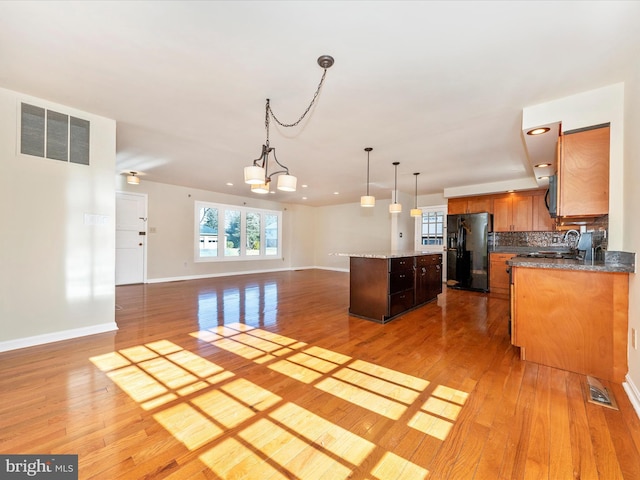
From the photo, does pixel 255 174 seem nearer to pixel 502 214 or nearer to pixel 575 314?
pixel 575 314

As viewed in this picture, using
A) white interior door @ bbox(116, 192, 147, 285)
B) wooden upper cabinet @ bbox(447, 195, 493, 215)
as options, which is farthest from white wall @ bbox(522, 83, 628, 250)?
white interior door @ bbox(116, 192, 147, 285)

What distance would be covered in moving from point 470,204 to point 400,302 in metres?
3.88

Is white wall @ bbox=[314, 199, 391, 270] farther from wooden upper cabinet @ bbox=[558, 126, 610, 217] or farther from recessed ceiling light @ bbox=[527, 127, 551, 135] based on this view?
wooden upper cabinet @ bbox=[558, 126, 610, 217]

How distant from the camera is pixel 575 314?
238 centimetres

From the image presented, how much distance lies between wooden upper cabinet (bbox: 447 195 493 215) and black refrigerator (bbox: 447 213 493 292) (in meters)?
0.34

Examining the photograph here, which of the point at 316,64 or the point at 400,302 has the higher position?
the point at 316,64

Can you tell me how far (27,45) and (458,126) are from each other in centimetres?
396

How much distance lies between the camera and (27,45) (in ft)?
6.58

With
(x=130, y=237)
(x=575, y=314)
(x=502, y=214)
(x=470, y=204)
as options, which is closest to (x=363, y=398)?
(x=575, y=314)

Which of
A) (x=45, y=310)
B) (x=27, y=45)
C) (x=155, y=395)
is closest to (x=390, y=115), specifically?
(x=27, y=45)

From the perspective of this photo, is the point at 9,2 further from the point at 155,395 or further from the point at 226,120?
the point at 155,395

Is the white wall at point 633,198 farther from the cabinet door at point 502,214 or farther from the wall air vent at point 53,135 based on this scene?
the wall air vent at point 53,135

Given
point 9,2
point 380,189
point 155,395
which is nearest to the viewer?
point 9,2

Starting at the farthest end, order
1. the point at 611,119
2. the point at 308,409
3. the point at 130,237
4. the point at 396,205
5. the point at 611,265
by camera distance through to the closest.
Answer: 1. the point at 130,237
2. the point at 396,205
3. the point at 611,119
4. the point at 611,265
5. the point at 308,409
